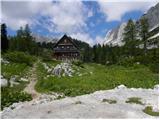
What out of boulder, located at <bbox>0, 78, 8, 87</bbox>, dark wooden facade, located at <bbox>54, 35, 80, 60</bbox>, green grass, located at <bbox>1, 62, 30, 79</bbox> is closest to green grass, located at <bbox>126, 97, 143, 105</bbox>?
boulder, located at <bbox>0, 78, 8, 87</bbox>

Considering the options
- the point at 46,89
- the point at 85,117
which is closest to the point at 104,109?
the point at 85,117

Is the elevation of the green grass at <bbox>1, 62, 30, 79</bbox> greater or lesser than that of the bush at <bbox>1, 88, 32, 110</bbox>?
greater

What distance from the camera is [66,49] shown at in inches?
3964

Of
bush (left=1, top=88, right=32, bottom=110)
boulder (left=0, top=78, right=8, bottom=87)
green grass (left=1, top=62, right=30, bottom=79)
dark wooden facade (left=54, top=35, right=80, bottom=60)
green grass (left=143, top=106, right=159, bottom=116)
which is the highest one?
dark wooden facade (left=54, top=35, right=80, bottom=60)

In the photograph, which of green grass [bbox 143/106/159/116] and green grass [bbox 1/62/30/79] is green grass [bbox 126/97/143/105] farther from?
green grass [bbox 1/62/30/79]

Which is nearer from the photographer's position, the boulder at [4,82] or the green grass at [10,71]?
the boulder at [4,82]

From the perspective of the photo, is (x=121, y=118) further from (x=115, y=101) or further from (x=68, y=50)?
(x=68, y=50)

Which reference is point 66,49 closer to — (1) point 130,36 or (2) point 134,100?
(1) point 130,36

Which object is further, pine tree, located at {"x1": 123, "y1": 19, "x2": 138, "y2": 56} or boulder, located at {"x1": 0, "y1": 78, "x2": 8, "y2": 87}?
pine tree, located at {"x1": 123, "y1": 19, "x2": 138, "y2": 56}

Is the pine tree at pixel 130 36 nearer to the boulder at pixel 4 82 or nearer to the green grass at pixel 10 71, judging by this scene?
the green grass at pixel 10 71

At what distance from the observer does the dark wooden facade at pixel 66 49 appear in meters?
101

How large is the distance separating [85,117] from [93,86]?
13020 millimetres

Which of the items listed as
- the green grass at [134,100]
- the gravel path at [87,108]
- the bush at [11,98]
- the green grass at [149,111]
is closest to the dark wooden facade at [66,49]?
the bush at [11,98]

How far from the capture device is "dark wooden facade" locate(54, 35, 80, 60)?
101 meters
